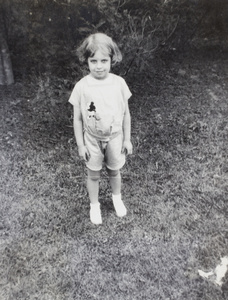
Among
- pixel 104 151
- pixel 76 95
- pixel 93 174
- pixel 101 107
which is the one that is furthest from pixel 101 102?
pixel 93 174

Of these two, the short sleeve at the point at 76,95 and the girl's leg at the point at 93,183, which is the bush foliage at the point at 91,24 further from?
the girl's leg at the point at 93,183

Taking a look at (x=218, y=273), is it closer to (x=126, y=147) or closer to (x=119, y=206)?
(x=119, y=206)

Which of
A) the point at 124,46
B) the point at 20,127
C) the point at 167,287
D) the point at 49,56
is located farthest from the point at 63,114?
the point at 167,287

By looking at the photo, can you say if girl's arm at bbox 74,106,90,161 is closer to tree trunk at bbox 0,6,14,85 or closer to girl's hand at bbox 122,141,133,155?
girl's hand at bbox 122,141,133,155

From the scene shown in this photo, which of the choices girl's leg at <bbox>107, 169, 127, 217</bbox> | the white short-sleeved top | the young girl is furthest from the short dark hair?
girl's leg at <bbox>107, 169, 127, 217</bbox>

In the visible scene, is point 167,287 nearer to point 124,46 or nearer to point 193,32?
point 124,46

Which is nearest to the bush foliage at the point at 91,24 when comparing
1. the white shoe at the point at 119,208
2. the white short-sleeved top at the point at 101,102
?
the white short-sleeved top at the point at 101,102
